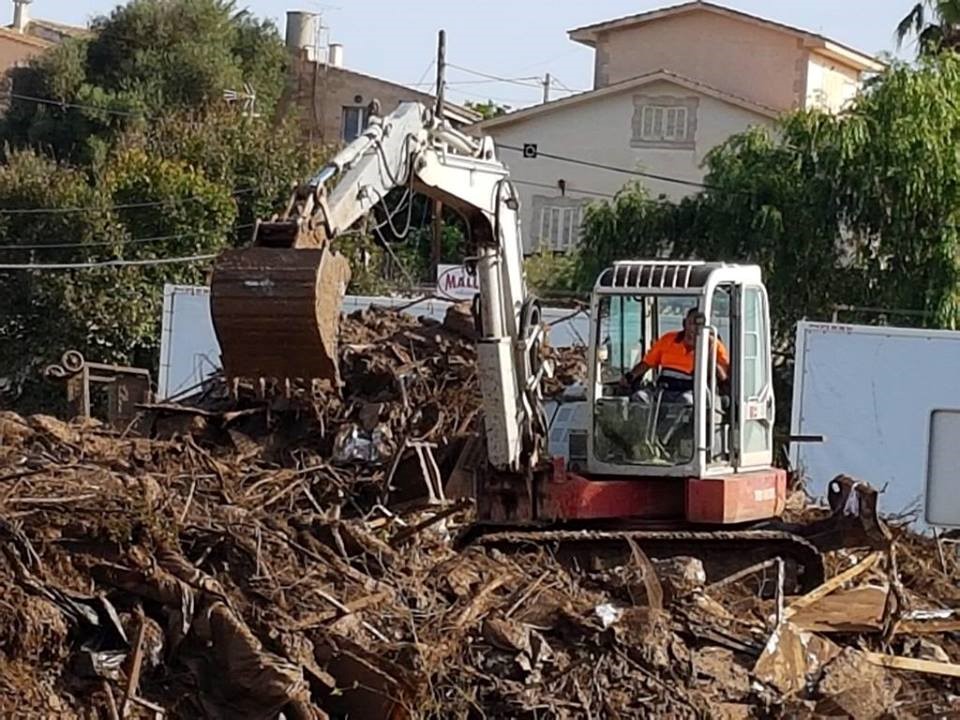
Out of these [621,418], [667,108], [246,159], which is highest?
[667,108]

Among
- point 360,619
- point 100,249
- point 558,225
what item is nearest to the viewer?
point 360,619

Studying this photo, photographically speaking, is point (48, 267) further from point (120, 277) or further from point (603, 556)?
point (603, 556)

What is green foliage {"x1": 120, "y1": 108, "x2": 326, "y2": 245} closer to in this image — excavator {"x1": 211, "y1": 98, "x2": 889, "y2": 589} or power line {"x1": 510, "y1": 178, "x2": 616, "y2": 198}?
power line {"x1": 510, "y1": 178, "x2": 616, "y2": 198}

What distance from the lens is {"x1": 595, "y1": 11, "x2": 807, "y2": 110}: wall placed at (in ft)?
138

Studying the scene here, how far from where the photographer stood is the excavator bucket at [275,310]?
902cm

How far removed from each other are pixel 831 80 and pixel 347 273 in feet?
118

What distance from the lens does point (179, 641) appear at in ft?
27.1

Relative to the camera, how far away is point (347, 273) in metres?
9.62

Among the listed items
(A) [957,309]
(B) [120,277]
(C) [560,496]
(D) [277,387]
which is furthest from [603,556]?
(B) [120,277]

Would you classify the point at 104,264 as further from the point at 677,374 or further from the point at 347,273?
the point at 347,273

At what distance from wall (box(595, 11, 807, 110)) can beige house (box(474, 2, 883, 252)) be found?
2cm

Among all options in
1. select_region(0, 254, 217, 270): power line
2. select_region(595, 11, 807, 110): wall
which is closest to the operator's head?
select_region(0, 254, 217, 270): power line

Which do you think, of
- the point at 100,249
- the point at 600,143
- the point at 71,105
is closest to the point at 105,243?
the point at 100,249

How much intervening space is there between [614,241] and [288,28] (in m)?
23.7
